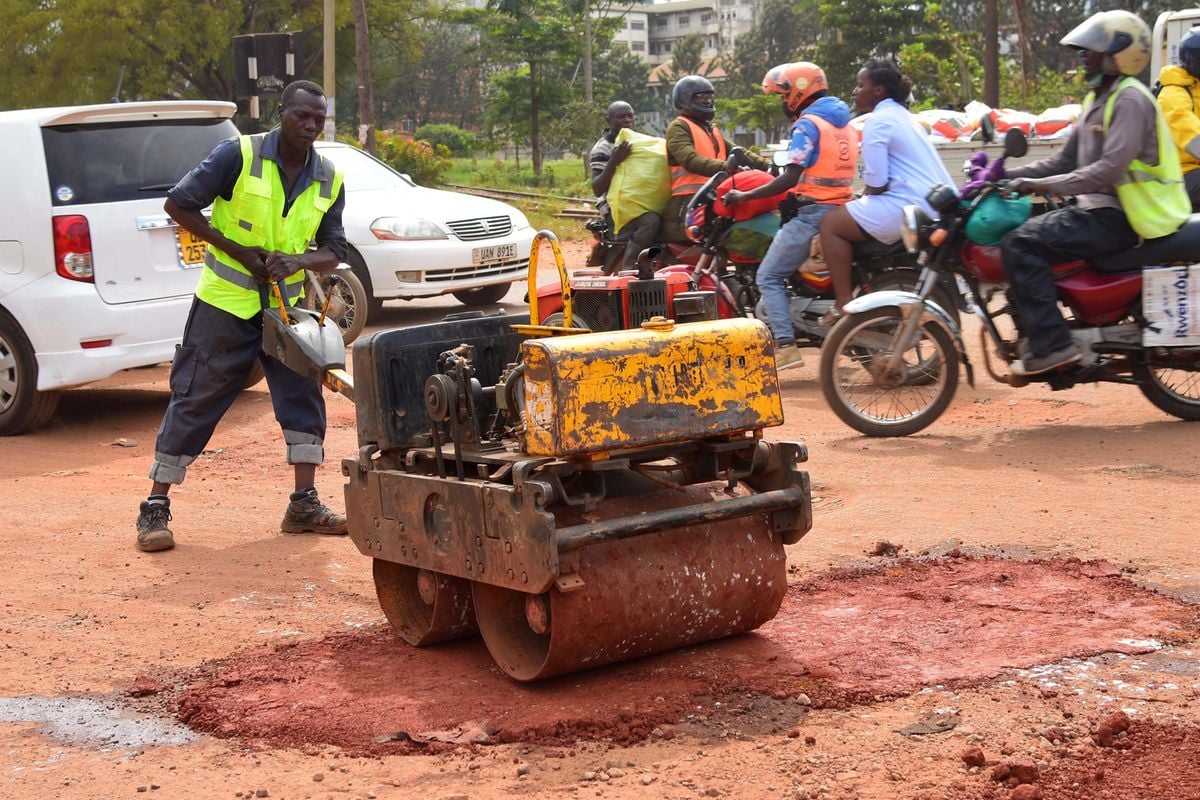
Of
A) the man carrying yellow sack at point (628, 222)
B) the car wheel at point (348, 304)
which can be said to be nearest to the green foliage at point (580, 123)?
the car wheel at point (348, 304)

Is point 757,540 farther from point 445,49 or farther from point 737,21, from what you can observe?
point 737,21

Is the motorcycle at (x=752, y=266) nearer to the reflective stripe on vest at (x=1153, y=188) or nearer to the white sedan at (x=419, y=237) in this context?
the reflective stripe on vest at (x=1153, y=188)

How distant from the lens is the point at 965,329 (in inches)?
494

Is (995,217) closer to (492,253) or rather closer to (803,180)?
(803,180)

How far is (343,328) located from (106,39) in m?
32.4

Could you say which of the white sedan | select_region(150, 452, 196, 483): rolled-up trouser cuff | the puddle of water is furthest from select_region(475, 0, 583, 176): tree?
the puddle of water

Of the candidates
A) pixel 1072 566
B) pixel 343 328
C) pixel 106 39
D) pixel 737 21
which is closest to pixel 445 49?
A: pixel 737 21

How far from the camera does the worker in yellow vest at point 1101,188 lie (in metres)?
7.47

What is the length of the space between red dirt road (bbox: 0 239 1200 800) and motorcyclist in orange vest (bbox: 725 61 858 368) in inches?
88.8

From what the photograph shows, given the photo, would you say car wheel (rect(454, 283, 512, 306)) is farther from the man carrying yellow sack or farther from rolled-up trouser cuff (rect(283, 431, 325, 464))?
rolled-up trouser cuff (rect(283, 431, 325, 464))

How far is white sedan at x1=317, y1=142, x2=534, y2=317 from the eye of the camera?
13.4m

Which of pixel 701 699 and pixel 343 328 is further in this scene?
pixel 343 328

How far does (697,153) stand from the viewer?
10.9 m

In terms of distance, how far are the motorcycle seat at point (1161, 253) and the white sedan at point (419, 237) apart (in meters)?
7.07
